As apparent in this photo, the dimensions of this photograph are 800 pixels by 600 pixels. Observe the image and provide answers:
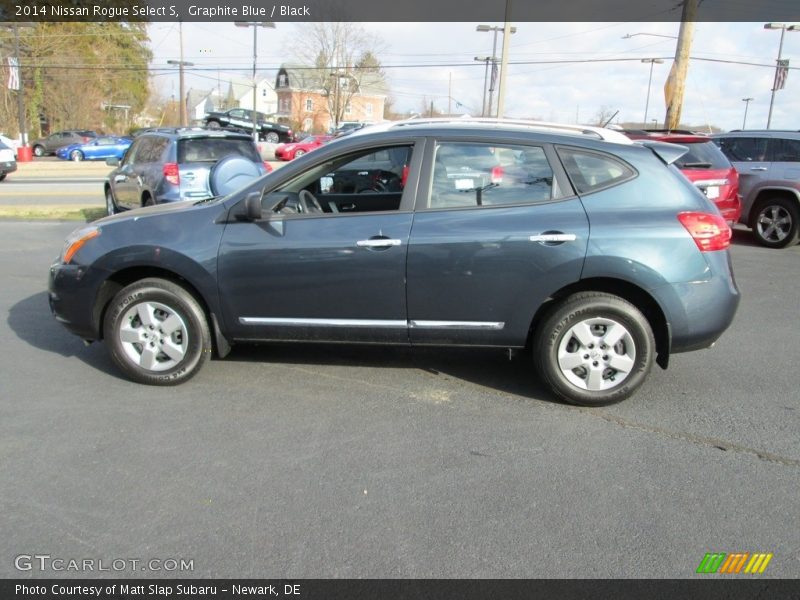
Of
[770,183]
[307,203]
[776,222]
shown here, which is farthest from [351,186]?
[776,222]

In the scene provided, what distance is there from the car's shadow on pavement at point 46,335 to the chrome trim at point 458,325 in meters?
2.26

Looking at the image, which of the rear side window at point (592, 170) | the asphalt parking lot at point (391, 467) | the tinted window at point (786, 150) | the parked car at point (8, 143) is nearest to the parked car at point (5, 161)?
the parked car at point (8, 143)

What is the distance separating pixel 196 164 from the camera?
938cm

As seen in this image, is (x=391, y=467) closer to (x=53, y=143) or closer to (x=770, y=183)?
(x=770, y=183)

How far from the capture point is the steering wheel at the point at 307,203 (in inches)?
174

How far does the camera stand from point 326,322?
169 inches

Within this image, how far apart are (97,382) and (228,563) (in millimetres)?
2431

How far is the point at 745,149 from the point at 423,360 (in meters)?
8.77

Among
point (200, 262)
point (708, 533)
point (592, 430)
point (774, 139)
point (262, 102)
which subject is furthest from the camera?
point (262, 102)

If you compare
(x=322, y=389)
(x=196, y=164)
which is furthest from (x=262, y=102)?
(x=322, y=389)

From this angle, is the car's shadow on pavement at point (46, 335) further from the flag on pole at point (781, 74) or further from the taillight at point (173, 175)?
the flag on pole at point (781, 74)

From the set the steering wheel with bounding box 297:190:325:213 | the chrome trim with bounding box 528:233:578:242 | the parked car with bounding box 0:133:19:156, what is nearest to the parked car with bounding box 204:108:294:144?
the parked car with bounding box 0:133:19:156

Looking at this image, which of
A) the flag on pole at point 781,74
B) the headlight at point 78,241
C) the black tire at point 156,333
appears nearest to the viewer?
the black tire at point 156,333
